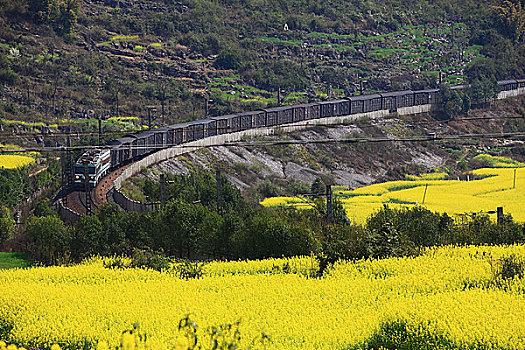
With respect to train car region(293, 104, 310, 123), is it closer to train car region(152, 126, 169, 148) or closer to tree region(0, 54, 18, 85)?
train car region(152, 126, 169, 148)

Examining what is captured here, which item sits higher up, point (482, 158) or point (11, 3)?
point (11, 3)

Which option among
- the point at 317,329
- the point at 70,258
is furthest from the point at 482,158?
the point at 317,329

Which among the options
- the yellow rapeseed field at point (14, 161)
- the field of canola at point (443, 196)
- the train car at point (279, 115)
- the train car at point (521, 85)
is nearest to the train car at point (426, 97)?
the train car at point (521, 85)

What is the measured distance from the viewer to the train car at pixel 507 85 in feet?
452

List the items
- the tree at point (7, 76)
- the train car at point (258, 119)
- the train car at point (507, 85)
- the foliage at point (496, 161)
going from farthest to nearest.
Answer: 1. the train car at point (507, 85)
2. the tree at point (7, 76)
3. the foliage at point (496, 161)
4. the train car at point (258, 119)

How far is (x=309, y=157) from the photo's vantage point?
96188 millimetres

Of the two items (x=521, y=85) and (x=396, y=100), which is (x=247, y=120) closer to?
(x=396, y=100)

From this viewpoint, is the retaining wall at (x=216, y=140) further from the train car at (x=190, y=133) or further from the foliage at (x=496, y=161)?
the foliage at (x=496, y=161)

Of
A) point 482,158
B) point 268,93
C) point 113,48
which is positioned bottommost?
point 482,158

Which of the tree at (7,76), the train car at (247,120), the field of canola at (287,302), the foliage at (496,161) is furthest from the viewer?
the tree at (7,76)

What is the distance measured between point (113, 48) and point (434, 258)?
359ft

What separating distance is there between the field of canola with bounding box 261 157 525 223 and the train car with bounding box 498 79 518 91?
2023 inches

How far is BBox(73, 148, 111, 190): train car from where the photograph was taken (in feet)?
202

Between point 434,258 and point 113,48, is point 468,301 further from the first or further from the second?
point 113,48
